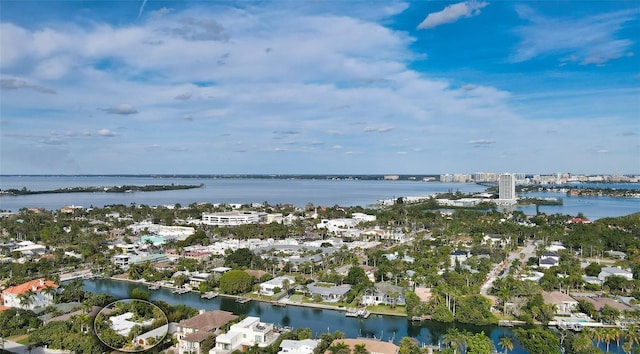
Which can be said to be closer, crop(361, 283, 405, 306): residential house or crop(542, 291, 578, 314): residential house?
crop(542, 291, 578, 314): residential house

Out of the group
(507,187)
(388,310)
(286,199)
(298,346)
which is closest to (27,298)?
(298,346)

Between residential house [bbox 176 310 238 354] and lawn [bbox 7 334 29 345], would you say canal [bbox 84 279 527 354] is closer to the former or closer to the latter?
residential house [bbox 176 310 238 354]

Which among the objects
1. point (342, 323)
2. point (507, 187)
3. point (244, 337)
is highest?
point (507, 187)

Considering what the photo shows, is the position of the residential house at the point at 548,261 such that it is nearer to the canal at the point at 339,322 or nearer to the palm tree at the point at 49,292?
the canal at the point at 339,322

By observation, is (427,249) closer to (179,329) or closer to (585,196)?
(179,329)

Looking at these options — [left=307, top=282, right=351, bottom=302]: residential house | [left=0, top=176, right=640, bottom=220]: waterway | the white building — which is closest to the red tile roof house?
[left=307, top=282, right=351, bottom=302]: residential house

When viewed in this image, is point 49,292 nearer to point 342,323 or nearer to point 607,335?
point 342,323
